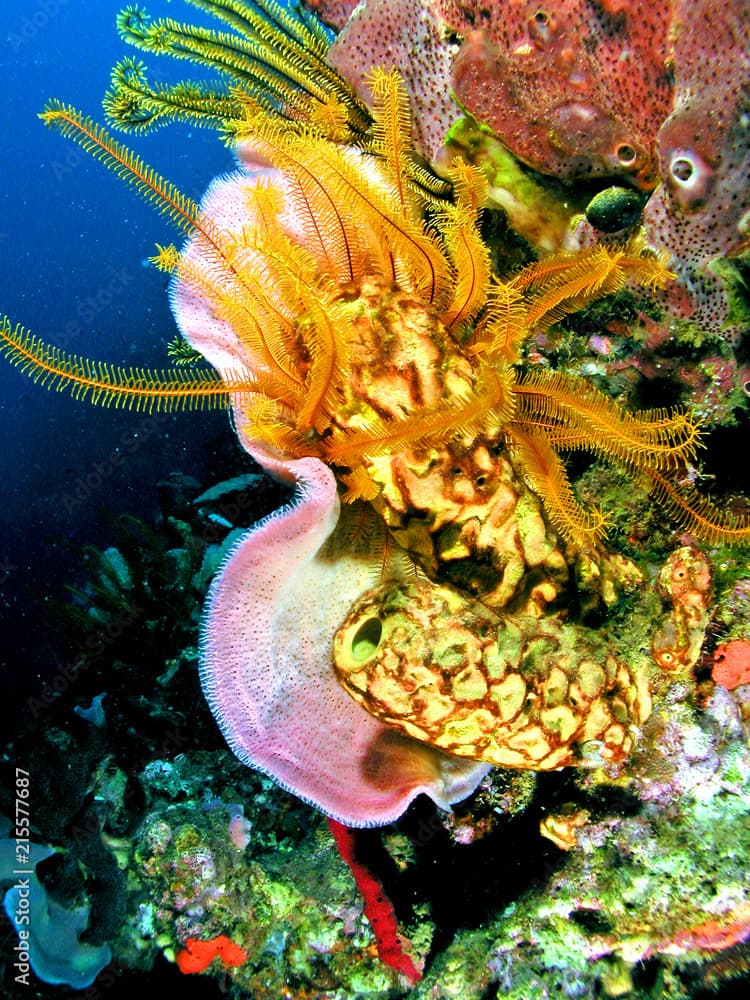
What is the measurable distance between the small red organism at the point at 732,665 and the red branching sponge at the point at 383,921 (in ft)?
6.28

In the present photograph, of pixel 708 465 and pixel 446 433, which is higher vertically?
pixel 708 465

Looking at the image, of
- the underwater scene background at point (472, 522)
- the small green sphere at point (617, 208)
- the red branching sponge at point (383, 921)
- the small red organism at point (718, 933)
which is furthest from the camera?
the red branching sponge at point (383, 921)

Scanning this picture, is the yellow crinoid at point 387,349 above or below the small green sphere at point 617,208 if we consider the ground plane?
below

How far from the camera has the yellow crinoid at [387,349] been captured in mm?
2062

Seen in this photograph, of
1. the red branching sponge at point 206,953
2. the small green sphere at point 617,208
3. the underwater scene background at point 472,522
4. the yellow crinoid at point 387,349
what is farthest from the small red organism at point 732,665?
the red branching sponge at point 206,953

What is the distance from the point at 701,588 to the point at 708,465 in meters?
0.55

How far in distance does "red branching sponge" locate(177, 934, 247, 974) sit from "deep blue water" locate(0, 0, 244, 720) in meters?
3.03

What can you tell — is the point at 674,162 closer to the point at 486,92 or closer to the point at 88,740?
the point at 486,92

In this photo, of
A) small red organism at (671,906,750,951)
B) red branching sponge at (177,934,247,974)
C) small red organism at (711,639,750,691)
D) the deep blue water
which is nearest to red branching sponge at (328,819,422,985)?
red branching sponge at (177,934,247,974)

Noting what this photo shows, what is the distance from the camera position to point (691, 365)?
2.26 metres

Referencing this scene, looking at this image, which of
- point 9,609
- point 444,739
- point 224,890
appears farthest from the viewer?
point 9,609

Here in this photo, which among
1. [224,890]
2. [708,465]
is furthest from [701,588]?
[224,890]

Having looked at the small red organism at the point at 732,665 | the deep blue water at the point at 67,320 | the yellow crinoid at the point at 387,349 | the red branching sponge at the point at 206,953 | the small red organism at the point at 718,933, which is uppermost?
the yellow crinoid at the point at 387,349

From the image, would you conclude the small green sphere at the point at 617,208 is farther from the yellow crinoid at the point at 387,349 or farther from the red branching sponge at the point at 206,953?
the red branching sponge at the point at 206,953
